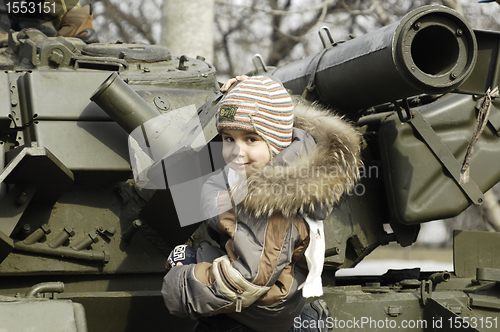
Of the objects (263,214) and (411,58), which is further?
(411,58)

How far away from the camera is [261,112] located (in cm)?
226

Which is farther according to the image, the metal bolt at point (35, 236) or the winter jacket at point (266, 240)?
the metal bolt at point (35, 236)

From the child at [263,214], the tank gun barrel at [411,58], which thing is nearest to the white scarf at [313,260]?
the child at [263,214]

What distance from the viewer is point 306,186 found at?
2199mm

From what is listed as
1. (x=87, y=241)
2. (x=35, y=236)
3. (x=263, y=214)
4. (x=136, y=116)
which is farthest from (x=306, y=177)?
(x=35, y=236)

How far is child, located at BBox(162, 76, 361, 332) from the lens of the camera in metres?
2.16

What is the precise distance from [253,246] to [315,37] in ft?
48.5

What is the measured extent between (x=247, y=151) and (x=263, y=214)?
0.27 meters

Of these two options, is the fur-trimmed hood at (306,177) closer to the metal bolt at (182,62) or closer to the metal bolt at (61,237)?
the metal bolt at (61,237)

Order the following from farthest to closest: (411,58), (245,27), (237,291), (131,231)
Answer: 1. (245,27)
2. (131,231)
3. (411,58)
4. (237,291)

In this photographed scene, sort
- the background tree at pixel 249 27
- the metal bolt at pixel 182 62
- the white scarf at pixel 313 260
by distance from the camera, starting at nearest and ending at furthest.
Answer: the white scarf at pixel 313 260 → the metal bolt at pixel 182 62 → the background tree at pixel 249 27

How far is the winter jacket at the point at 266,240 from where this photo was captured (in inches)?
84.7

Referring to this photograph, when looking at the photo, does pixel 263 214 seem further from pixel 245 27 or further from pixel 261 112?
pixel 245 27

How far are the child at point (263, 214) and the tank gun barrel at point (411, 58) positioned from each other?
0.69 meters
